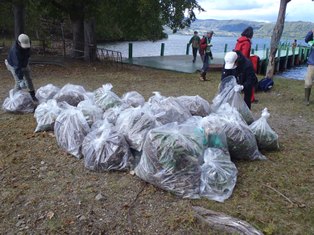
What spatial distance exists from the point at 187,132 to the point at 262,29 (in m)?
95.3

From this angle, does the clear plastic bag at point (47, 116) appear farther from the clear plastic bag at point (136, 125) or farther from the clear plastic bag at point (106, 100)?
the clear plastic bag at point (136, 125)

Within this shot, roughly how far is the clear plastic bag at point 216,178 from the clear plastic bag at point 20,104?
12.3 ft

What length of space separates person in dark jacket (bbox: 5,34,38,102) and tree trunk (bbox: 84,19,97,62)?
7723 mm

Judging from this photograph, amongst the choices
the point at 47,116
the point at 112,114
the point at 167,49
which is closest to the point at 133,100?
the point at 112,114

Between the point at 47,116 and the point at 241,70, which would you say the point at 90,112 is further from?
the point at 241,70

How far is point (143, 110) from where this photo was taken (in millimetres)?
4008

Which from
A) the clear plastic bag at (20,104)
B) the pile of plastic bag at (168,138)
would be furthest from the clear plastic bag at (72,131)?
the clear plastic bag at (20,104)

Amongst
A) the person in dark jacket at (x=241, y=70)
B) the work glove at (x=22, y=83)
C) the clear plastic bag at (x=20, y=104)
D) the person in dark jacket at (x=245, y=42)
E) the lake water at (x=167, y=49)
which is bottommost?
the lake water at (x=167, y=49)

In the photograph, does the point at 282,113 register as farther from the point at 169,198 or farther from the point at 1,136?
the point at 1,136

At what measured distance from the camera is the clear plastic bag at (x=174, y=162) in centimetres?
307

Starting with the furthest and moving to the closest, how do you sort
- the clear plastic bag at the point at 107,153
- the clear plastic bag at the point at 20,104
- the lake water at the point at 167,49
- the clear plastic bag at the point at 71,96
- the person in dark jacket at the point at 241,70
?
the lake water at the point at 167,49, the clear plastic bag at the point at 20,104, the clear plastic bag at the point at 71,96, the person in dark jacket at the point at 241,70, the clear plastic bag at the point at 107,153

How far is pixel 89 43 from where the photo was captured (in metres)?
14.1

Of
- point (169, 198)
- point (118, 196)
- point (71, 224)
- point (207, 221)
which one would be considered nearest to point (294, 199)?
point (207, 221)

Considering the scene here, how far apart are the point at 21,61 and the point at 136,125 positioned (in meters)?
3.11
